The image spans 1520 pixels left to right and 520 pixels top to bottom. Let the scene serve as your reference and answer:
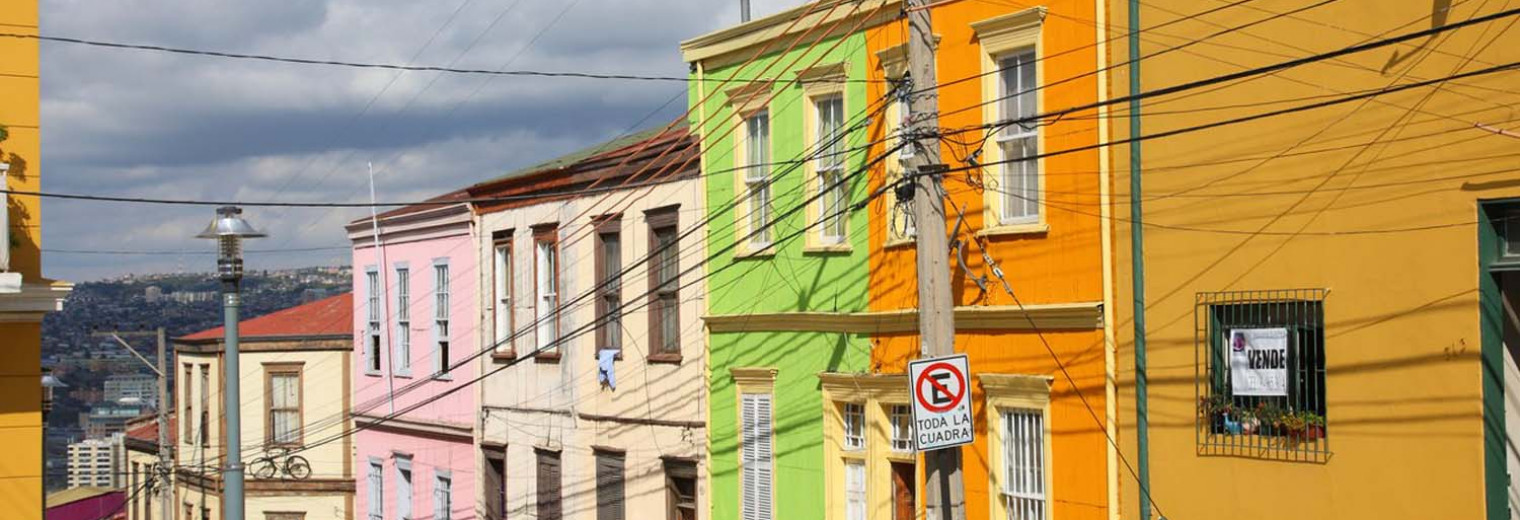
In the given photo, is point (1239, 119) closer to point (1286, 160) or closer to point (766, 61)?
point (1286, 160)

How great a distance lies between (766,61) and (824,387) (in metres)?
4.28

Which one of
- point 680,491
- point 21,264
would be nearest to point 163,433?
point 680,491

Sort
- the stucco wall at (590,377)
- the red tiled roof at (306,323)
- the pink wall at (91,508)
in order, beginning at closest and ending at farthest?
the stucco wall at (590,377), the red tiled roof at (306,323), the pink wall at (91,508)

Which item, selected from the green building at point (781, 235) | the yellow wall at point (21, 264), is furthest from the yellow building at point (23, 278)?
the green building at point (781, 235)

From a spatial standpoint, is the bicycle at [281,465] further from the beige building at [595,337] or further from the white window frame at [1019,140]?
the white window frame at [1019,140]

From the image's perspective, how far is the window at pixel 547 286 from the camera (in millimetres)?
27125

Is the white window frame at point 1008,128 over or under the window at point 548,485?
over

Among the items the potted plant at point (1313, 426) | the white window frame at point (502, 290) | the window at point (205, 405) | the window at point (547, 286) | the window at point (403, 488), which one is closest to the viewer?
the potted plant at point (1313, 426)

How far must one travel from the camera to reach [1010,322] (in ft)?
59.6

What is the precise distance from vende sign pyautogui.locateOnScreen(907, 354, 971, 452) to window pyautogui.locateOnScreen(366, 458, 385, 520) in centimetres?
2099

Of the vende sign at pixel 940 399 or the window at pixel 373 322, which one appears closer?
the vende sign at pixel 940 399

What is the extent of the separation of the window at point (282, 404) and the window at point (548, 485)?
10.8 m

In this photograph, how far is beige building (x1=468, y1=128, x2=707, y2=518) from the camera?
24.3 metres

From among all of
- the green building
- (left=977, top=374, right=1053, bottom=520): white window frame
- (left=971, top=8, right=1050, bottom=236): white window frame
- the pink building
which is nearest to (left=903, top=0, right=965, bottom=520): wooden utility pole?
(left=971, top=8, right=1050, bottom=236): white window frame
